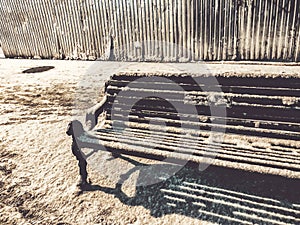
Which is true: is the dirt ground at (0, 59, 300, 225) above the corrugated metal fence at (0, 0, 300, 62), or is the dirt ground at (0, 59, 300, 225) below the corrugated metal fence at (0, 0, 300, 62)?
below

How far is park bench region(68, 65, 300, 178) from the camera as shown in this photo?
2.21 m

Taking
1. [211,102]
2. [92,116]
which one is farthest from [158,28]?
[211,102]

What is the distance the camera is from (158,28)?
6.97 metres

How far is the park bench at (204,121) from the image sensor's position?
2215mm

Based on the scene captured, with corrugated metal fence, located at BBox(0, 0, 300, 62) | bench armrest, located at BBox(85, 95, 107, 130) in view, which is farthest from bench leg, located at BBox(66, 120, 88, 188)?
corrugated metal fence, located at BBox(0, 0, 300, 62)

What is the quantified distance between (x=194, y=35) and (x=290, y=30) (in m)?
2.16

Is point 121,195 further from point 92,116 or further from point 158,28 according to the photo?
point 158,28

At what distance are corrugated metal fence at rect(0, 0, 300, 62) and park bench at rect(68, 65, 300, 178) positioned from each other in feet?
13.4

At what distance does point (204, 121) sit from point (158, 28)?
16.1 feet

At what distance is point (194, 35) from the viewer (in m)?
6.64

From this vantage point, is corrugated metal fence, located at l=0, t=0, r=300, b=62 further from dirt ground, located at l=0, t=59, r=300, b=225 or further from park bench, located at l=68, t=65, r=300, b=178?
dirt ground, located at l=0, t=59, r=300, b=225

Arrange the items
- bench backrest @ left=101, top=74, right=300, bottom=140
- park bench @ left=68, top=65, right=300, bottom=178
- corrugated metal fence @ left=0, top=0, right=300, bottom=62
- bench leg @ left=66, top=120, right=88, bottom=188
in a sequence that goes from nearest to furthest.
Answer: park bench @ left=68, top=65, right=300, bottom=178, bench backrest @ left=101, top=74, right=300, bottom=140, bench leg @ left=66, top=120, right=88, bottom=188, corrugated metal fence @ left=0, top=0, right=300, bottom=62

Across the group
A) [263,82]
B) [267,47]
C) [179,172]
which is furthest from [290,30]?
[179,172]

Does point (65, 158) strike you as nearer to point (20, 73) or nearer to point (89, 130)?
point (89, 130)
